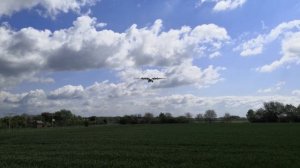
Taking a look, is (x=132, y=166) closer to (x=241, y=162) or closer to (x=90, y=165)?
(x=90, y=165)

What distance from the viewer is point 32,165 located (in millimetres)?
25672

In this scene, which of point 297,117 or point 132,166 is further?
point 297,117

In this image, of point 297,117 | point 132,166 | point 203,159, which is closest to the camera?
point 132,166

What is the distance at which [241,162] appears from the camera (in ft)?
85.8

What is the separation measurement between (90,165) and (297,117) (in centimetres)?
16897

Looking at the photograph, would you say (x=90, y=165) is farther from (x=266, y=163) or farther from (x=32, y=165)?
(x=266, y=163)

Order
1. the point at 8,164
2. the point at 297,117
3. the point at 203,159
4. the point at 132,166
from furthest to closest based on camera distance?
the point at 297,117 → the point at 203,159 → the point at 8,164 → the point at 132,166

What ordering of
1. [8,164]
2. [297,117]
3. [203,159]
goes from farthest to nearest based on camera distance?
[297,117] → [203,159] → [8,164]

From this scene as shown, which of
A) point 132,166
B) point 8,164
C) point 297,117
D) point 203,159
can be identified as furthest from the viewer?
point 297,117

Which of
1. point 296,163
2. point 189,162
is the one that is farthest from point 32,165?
point 296,163

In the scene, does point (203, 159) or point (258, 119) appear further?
point (258, 119)

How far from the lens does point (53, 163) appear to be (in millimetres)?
26469

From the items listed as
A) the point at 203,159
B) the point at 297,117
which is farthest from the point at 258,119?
the point at 203,159

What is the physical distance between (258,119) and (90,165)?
174225mm
